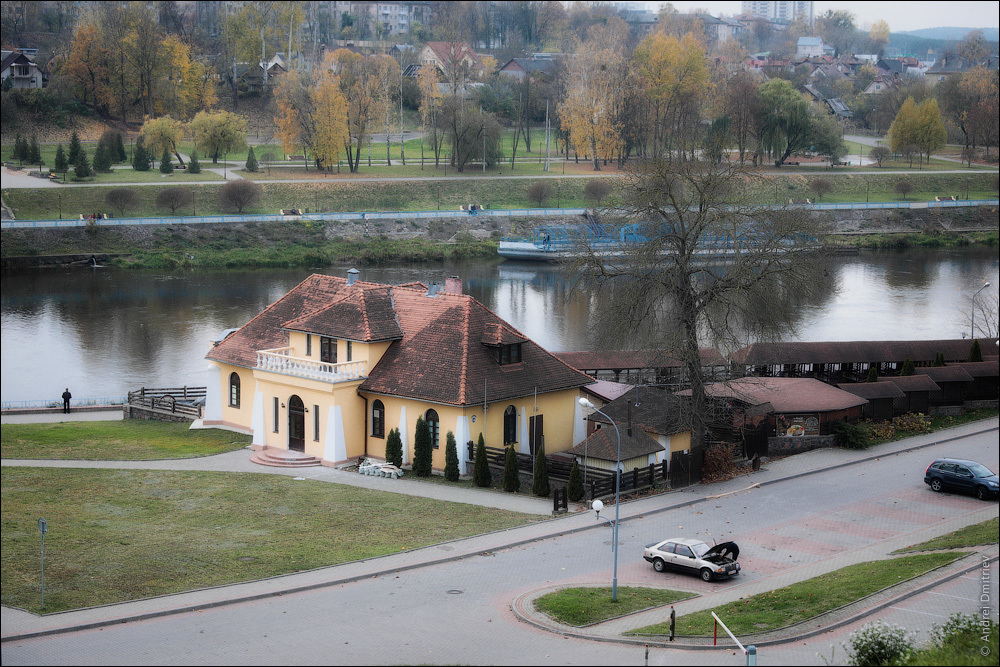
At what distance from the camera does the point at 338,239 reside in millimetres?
90438

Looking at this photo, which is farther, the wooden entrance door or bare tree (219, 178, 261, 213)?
bare tree (219, 178, 261, 213)

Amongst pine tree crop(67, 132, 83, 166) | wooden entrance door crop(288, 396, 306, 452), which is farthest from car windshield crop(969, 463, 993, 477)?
pine tree crop(67, 132, 83, 166)

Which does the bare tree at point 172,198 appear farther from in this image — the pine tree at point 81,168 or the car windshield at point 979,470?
the car windshield at point 979,470

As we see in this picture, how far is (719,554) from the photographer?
25.0 metres

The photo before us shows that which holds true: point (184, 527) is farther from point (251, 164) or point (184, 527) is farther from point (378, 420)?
point (251, 164)

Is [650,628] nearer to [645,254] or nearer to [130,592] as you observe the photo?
[130,592]

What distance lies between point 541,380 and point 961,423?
17.8 metres

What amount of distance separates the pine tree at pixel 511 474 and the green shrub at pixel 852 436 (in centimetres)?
1313

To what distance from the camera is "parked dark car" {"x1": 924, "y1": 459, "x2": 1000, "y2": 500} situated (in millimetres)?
31516

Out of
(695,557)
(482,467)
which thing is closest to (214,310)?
(482,467)

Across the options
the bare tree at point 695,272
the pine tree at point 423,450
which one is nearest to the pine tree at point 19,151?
the bare tree at point 695,272

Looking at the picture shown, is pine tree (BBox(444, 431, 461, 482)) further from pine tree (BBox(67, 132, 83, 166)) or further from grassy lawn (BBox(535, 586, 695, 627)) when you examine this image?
pine tree (BBox(67, 132, 83, 166))

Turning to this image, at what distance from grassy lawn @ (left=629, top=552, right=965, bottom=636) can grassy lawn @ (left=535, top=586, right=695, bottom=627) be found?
44.8 inches

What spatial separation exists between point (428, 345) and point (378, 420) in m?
3.04
